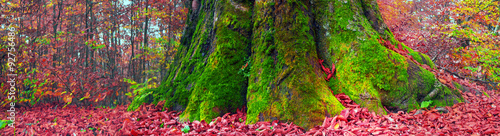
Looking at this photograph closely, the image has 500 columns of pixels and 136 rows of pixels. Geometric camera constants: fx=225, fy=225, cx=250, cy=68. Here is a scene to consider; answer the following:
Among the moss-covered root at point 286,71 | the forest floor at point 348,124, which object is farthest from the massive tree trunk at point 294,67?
the forest floor at point 348,124

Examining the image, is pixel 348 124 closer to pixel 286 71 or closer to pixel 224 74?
pixel 286 71

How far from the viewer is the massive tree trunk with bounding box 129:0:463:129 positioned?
2.99 m

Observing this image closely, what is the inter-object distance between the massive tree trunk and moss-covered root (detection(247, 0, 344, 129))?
0.01 metres

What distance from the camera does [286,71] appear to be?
3.06m

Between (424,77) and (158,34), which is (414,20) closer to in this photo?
(424,77)

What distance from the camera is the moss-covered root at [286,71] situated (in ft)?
9.34

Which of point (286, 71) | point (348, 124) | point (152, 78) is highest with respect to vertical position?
point (286, 71)

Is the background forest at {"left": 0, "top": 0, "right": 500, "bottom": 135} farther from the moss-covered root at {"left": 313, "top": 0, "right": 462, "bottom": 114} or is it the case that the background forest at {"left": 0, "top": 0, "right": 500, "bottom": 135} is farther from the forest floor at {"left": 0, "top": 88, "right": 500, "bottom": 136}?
the moss-covered root at {"left": 313, "top": 0, "right": 462, "bottom": 114}

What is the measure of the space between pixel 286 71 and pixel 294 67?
12 centimetres

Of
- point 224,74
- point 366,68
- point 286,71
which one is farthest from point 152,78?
point 366,68

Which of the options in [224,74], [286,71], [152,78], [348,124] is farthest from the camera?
[152,78]

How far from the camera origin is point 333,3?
3.81 metres

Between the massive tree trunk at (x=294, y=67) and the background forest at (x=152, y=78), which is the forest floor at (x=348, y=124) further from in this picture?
the massive tree trunk at (x=294, y=67)

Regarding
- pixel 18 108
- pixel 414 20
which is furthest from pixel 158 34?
pixel 414 20
